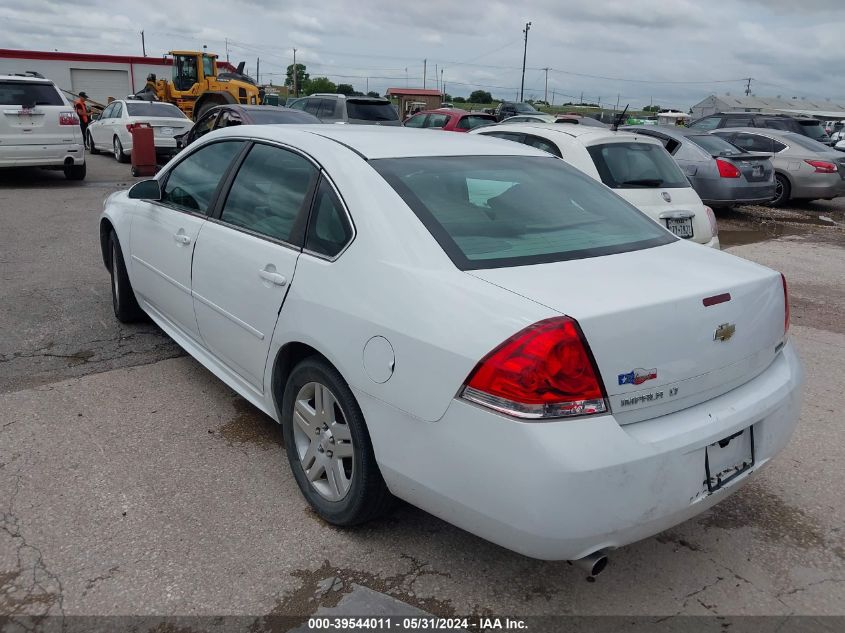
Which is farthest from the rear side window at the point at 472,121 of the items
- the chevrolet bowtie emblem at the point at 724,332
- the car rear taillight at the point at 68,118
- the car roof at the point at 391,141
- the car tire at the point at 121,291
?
the chevrolet bowtie emblem at the point at 724,332

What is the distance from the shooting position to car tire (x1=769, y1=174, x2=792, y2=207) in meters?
13.7

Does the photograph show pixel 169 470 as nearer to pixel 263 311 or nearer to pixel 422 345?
pixel 263 311

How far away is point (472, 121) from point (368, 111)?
2.71 m

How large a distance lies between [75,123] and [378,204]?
11.6 meters

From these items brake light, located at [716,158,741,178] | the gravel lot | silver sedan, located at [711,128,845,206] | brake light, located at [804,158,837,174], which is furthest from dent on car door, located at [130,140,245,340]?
brake light, located at [804,158,837,174]

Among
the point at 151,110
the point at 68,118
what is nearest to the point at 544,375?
the point at 68,118

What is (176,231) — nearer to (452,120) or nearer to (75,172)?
(75,172)

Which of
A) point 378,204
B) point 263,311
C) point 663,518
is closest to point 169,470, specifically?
point 263,311

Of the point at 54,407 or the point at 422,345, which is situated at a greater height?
the point at 422,345

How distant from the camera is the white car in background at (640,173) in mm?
6609

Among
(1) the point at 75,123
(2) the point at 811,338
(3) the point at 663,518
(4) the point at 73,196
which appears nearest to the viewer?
(3) the point at 663,518

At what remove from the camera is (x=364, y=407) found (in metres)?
2.59

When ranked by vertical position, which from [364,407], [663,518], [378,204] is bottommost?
[663,518]

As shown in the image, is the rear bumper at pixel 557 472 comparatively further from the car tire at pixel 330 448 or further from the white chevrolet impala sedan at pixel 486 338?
the car tire at pixel 330 448
